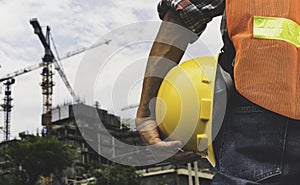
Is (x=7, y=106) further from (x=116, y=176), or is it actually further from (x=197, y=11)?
(x=197, y=11)

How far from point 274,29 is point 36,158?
112 ft

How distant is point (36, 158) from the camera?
114 feet

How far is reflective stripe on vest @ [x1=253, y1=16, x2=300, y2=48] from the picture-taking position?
1.30 m

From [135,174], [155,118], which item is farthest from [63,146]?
[155,118]

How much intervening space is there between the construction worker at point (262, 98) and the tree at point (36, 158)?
110ft

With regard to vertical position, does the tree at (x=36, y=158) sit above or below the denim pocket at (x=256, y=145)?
below

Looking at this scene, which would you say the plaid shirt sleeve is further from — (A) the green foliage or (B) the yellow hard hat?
(A) the green foliage

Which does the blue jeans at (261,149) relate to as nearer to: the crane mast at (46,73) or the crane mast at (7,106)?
the crane mast at (46,73)

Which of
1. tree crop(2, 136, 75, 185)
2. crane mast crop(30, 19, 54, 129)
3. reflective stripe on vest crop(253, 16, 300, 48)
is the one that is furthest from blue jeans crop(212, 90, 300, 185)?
crane mast crop(30, 19, 54, 129)

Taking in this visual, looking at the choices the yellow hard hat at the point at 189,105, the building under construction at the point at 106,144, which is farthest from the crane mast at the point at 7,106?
the yellow hard hat at the point at 189,105

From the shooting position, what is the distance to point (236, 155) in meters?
1.32

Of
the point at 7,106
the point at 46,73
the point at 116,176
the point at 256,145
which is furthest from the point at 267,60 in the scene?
the point at 7,106

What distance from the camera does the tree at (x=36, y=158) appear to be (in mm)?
34625

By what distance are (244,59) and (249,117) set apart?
129mm
